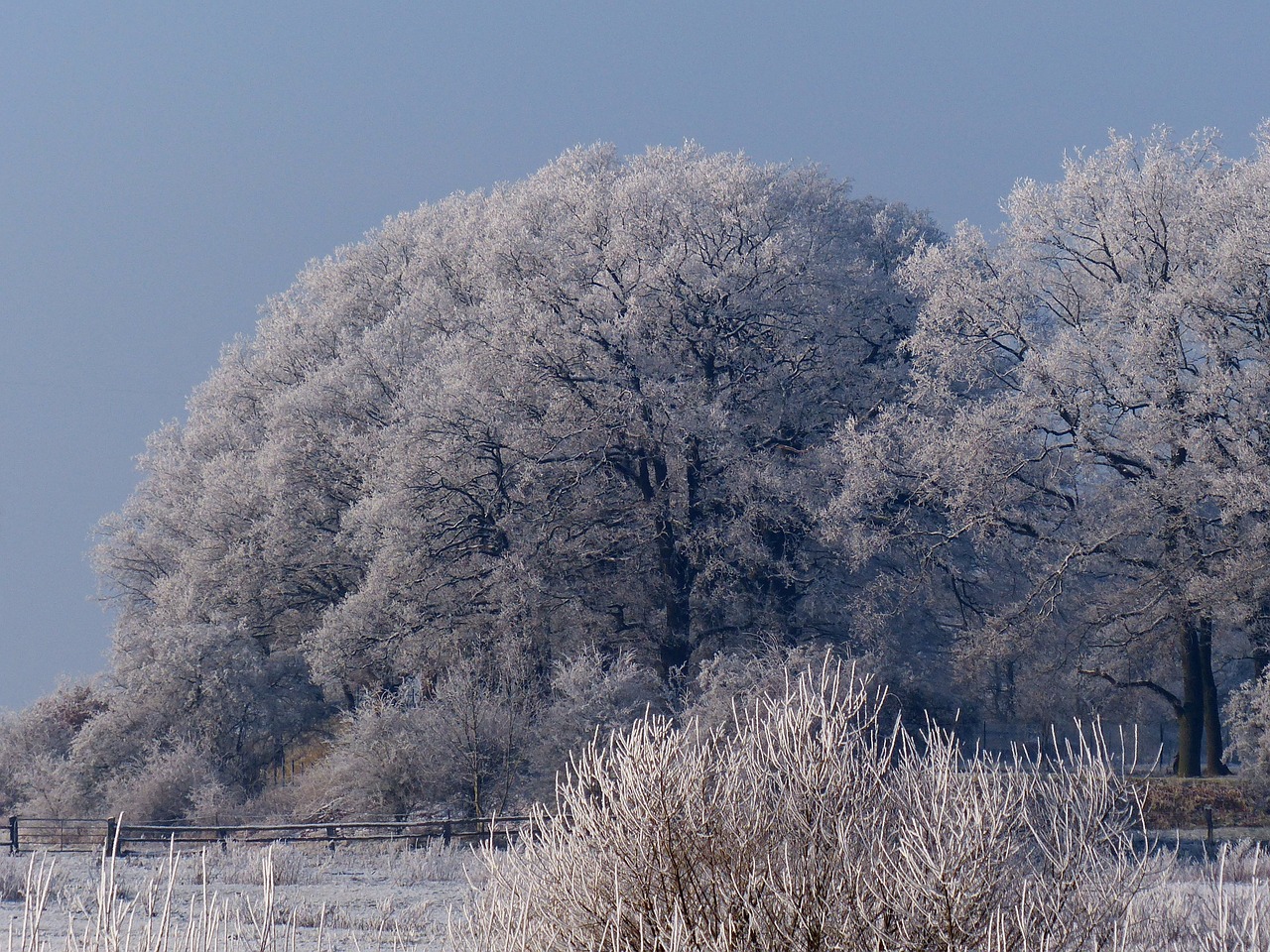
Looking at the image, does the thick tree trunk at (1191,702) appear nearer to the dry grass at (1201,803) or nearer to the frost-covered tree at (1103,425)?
the frost-covered tree at (1103,425)

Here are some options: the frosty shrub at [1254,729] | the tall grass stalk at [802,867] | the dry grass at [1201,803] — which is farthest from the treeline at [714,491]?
the tall grass stalk at [802,867]

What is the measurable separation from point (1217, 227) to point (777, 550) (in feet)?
36.1

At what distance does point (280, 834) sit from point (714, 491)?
11.0m

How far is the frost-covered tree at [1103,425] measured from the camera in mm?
22391

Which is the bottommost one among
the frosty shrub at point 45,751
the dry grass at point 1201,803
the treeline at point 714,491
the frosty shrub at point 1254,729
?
the frosty shrub at point 45,751

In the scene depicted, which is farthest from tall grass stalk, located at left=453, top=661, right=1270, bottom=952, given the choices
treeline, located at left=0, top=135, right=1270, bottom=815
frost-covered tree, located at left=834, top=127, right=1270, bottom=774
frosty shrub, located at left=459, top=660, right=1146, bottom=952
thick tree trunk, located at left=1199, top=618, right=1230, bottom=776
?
thick tree trunk, located at left=1199, top=618, right=1230, bottom=776

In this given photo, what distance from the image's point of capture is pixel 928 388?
25.1m

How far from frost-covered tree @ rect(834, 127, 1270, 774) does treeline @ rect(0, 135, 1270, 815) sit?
89 millimetres

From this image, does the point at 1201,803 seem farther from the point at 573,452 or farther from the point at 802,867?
the point at 802,867

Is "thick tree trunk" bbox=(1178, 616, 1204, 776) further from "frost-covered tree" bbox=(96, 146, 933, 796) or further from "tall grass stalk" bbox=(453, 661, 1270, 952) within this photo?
"tall grass stalk" bbox=(453, 661, 1270, 952)

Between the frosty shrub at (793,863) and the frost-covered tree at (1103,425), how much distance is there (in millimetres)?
17108

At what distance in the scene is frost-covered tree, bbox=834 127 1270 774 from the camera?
2239 centimetres

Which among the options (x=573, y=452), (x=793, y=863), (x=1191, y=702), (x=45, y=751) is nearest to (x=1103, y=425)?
(x=1191, y=702)

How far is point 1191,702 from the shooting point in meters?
24.7
